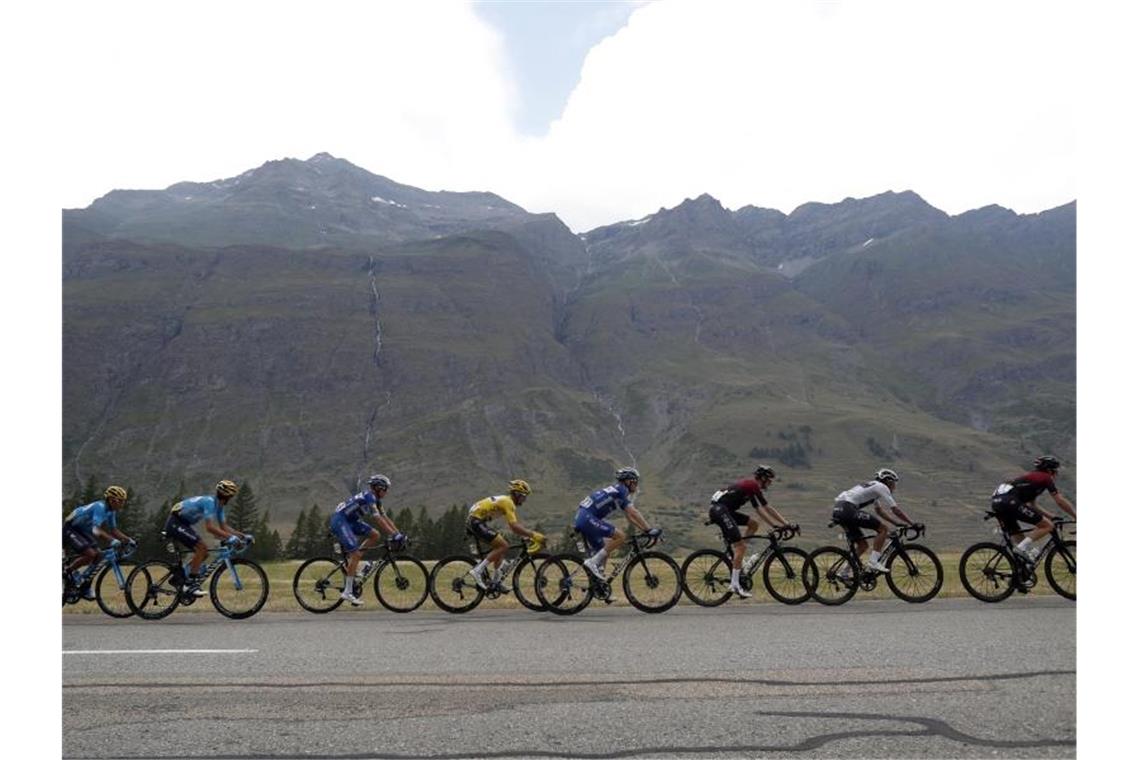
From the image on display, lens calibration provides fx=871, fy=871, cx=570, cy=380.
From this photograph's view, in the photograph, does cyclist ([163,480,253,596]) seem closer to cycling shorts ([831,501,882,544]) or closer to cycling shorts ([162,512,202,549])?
cycling shorts ([162,512,202,549])

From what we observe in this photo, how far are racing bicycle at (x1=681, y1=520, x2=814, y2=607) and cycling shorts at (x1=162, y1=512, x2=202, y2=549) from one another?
8.51 metres

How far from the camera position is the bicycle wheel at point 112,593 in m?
15.0

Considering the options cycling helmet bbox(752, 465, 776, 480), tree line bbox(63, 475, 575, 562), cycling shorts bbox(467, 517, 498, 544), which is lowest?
tree line bbox(63, 475, 575, 562)

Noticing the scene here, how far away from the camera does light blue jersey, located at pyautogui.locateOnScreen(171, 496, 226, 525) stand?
49.1 ft

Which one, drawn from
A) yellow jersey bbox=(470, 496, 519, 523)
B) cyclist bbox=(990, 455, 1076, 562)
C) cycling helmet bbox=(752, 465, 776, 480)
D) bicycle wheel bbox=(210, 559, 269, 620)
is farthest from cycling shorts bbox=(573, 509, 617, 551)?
cyclist bbox=(990, 455, 1076, 562)

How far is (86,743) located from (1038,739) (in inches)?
286

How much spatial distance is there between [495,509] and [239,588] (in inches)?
180

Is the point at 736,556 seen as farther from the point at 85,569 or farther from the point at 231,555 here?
the point at 85,569

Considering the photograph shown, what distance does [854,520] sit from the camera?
14.8m

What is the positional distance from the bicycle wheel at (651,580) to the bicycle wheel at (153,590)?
7.75 m

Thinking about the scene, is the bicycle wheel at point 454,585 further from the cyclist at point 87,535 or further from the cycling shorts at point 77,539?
the cycling shorts at point 77,539

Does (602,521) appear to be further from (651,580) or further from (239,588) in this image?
(239,588)

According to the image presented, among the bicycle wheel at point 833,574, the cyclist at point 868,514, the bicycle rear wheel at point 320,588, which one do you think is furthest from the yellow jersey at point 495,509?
the cyclist at point 868,514

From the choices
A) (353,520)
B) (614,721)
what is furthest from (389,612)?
(614,721)
